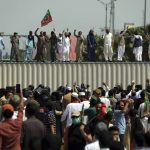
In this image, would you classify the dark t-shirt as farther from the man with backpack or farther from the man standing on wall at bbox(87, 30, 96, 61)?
the man with backpack

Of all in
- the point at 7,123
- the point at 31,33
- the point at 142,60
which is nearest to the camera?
the point at 7,123

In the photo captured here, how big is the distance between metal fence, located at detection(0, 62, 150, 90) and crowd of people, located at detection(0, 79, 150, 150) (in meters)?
15.8

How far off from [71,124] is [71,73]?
21.9 m

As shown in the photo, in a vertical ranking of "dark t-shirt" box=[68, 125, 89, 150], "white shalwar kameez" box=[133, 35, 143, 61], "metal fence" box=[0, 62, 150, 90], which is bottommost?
"dark t-shirt" box=[68, 125, 89, 150]

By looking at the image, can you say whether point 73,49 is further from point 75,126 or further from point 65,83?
point 75,126

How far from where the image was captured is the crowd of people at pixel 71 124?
11852 millimetres

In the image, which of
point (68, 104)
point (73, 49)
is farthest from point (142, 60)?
point (68, 104)

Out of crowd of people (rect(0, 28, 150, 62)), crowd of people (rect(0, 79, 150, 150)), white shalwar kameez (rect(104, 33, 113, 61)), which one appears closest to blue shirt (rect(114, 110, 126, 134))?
crowd of people (rect(0, 79, 150, 150))

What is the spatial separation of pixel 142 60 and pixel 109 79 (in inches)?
74.5

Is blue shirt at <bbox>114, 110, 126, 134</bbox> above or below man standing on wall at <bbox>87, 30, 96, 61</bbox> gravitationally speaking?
below

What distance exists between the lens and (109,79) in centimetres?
3666

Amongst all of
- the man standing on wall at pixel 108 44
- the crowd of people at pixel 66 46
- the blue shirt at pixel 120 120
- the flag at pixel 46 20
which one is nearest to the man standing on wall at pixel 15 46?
the crowd of people at pixel 66 46

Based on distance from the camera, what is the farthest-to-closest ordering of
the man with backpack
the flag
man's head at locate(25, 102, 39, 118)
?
the flag → the man with backpack → man's head at locate(25, 102, 39, 118)

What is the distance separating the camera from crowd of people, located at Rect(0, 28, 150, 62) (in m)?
35.2
